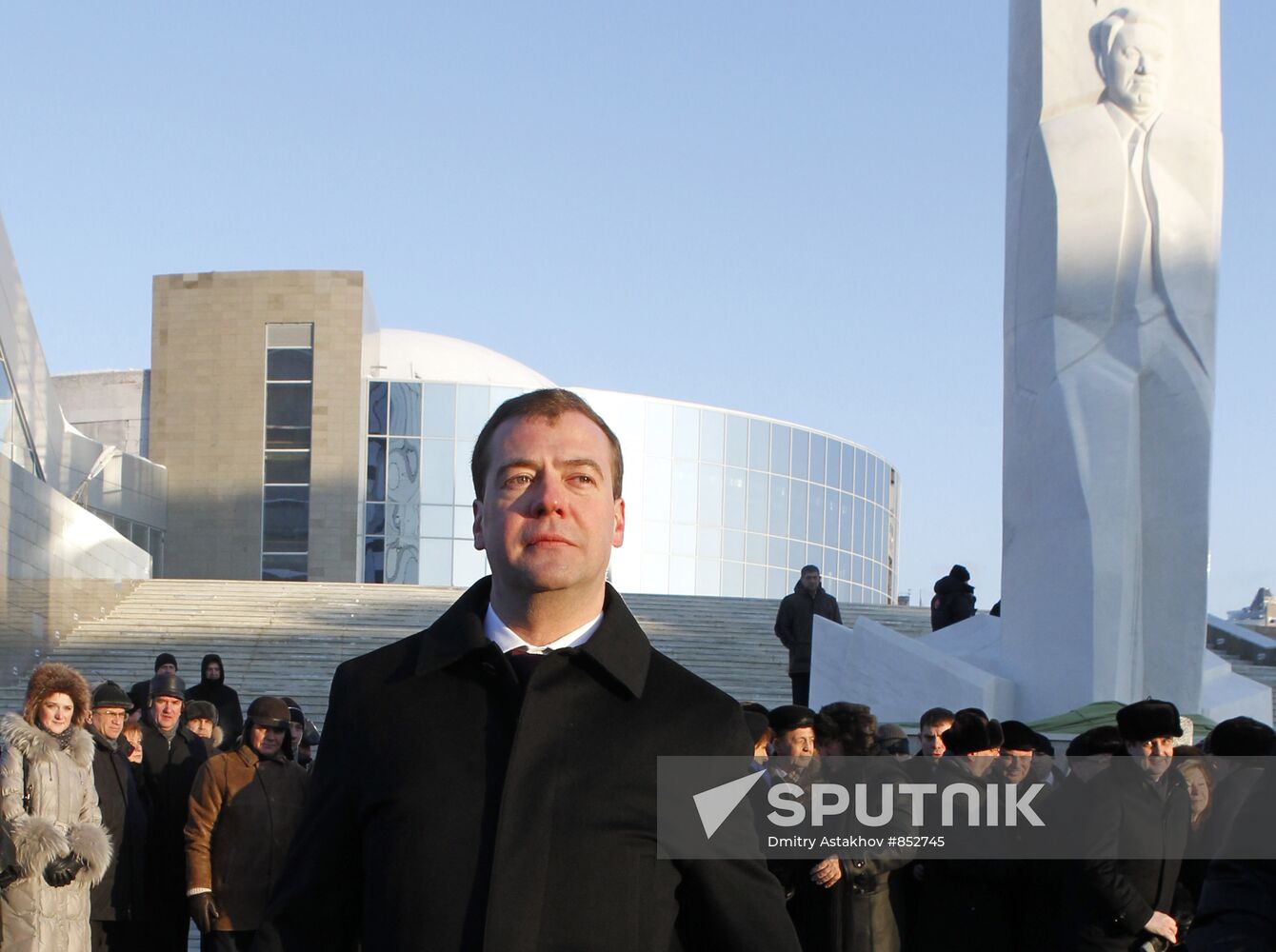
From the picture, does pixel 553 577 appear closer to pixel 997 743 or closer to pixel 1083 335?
pixel 997 743

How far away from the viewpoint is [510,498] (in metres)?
2.48

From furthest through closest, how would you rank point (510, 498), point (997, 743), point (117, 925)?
point (117, 925)
point (997, 743)
point (510, 498)

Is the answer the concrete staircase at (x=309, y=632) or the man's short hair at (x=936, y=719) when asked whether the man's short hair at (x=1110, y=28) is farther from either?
the man's short hair at (x=936, y=719)

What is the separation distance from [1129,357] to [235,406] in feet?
88.2

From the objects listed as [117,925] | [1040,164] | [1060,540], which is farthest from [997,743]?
[1040,164]

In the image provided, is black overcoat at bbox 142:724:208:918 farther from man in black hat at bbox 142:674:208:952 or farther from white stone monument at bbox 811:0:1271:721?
white stone monument at bbox 811:0:1271:721

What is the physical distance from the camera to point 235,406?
3766 cm

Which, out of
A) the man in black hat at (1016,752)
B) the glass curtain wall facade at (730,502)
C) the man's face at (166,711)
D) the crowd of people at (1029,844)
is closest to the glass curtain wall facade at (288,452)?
the glass curtain wall facade at (730,502)

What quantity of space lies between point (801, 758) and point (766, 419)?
34.5 meters

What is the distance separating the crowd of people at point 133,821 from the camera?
6.75 metres

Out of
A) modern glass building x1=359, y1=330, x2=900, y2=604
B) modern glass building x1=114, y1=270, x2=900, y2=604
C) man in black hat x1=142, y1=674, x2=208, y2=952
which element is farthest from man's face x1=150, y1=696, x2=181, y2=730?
modern glass building x1=114, y1=270, x2=900, y2=604

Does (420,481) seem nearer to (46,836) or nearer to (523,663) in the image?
(46,836)

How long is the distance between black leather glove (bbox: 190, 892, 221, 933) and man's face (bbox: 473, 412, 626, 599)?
207 inches
